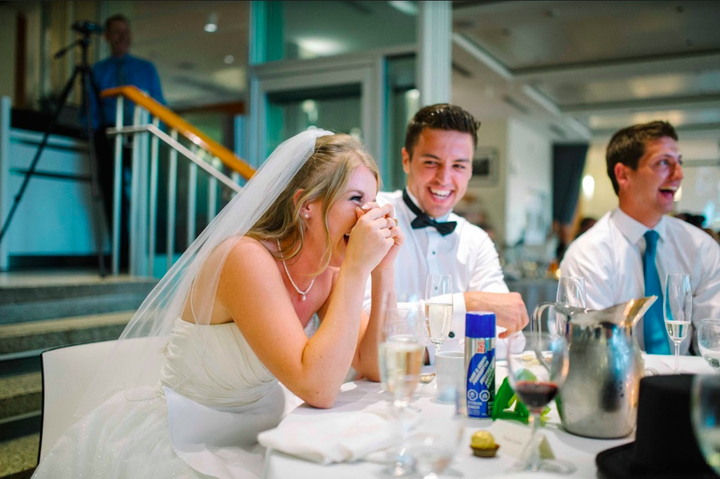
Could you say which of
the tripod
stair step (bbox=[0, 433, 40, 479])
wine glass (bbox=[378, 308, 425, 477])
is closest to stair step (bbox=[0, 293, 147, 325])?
the tripod

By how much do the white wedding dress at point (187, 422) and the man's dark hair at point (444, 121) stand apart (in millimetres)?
1316

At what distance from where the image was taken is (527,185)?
13.6 m

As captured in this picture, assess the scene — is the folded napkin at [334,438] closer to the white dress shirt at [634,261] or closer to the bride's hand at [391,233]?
the bride's hand at [391,233]

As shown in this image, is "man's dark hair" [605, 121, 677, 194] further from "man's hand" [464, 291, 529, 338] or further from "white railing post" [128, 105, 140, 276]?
"white railing post" [128, 105, 140, 276]

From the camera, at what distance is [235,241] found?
1.57 m

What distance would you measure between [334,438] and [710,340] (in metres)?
0.97

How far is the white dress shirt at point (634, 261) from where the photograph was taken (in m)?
2.52

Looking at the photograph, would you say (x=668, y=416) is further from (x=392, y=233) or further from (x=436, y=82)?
(x=436, y=82)

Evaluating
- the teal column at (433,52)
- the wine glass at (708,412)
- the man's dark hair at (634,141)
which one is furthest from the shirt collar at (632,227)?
the teal column at (433,52)

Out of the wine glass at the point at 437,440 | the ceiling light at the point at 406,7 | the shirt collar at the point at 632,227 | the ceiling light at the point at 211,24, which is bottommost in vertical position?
the wine glass at the point at 437,440

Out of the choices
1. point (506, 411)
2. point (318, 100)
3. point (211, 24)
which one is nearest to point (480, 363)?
point (506, 411)

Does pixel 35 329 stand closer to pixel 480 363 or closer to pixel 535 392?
pixel 480 363

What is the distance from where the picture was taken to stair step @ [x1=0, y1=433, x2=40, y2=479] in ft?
7.16

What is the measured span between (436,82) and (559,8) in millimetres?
2359
